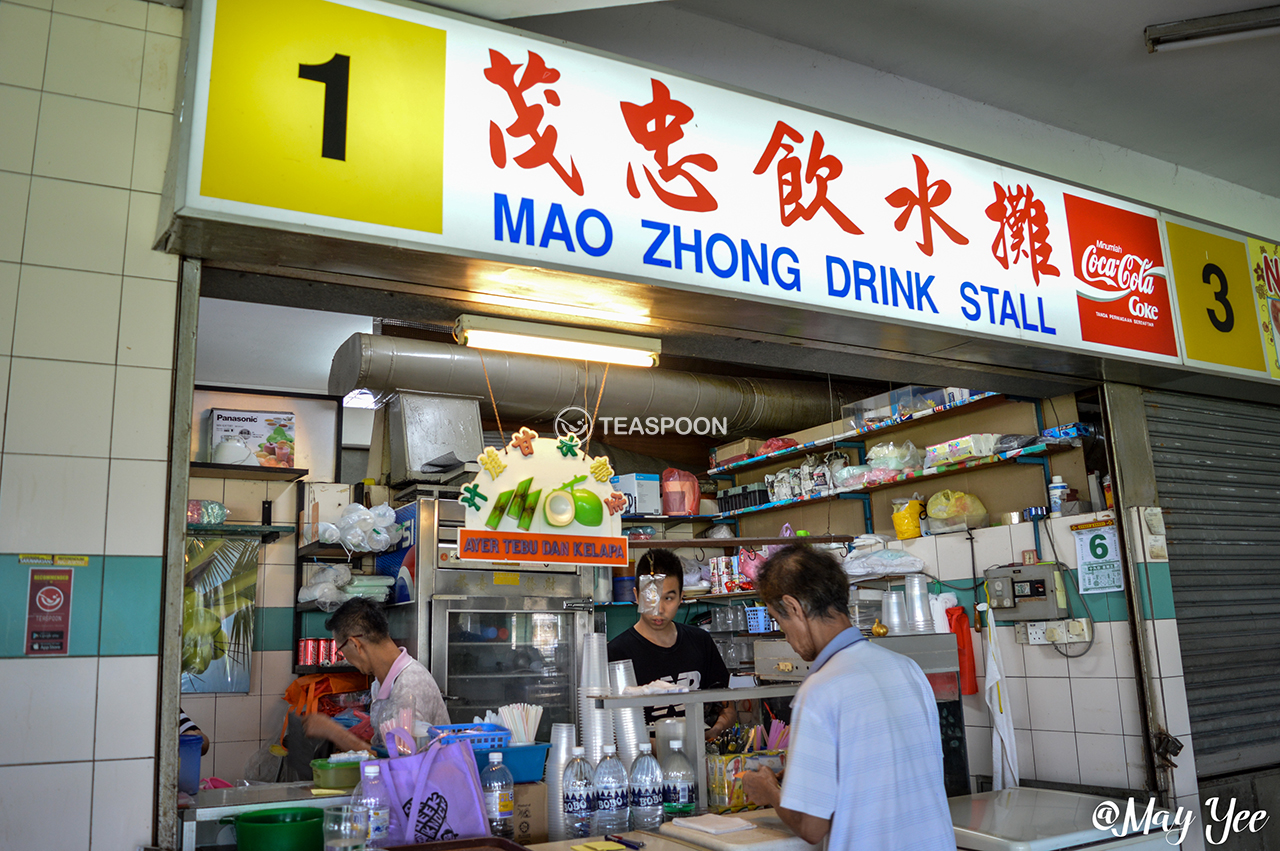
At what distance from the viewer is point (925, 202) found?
3.54 meters

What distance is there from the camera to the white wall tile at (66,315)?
2.32 m

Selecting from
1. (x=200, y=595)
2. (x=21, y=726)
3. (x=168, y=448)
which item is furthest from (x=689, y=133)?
(x=200, y=595)

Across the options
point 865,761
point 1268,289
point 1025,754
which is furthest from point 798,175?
point 1025,754

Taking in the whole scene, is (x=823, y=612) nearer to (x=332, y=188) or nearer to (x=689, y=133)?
(x=689, y=133)

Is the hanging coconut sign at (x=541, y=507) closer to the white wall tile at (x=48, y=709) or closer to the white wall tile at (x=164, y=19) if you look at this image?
the white wall tile at (x=48, y=709)

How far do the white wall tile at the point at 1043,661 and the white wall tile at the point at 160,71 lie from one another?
436 centimetres

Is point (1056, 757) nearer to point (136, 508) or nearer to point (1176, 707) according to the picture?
point (1176, 707)

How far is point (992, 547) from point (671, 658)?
1.82 m

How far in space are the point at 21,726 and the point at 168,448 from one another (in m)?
0.73

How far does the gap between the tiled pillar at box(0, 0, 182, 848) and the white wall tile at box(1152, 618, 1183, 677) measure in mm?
4031

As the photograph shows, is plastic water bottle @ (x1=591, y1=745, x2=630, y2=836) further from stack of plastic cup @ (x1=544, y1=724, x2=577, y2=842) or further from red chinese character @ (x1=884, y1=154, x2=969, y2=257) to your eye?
red chinese character @ (x1=884, y1=154, x2=969, y2=257)

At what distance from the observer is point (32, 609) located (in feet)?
7.29

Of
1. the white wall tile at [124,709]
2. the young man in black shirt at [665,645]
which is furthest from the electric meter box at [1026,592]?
the white wall tile at [124,709]

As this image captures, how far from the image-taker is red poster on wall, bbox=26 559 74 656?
7.28 feet
